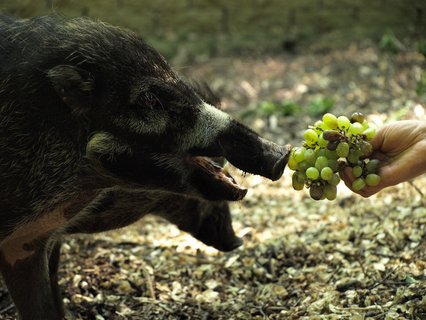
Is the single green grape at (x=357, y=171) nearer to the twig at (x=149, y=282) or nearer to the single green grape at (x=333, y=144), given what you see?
the single green grape at (x=333, y=144)

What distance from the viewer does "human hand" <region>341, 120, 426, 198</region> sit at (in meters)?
2.85

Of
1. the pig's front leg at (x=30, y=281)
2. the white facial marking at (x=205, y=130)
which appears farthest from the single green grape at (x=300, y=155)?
the pig's front leg at (x=30, y=281)

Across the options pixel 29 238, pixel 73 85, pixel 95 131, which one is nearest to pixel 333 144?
pixel 95 131

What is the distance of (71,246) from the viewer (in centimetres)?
444

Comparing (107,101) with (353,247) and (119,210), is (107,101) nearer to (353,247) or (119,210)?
(119,210)

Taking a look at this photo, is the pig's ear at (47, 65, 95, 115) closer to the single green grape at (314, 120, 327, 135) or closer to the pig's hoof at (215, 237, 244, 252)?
the single green grape at (314, 120, 327, 135)

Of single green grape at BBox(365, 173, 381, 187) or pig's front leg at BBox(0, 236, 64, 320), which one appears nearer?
single green grape at BBox(365, 173, 381, 187)

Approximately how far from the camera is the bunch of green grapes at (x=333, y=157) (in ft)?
9.38

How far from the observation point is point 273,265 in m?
4.10

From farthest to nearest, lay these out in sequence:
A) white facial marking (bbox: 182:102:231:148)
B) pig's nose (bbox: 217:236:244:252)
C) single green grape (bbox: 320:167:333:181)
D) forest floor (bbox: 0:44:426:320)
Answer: pig's nose (bbox: 217:236:244:252)
forest floor (bbox: 0:44:426:320)
white facial marking (bbox: 182:102:231:148)
single green grape (bbox: 320:167:333:181)

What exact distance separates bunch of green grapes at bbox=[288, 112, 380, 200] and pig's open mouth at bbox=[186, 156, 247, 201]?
11.3 inches

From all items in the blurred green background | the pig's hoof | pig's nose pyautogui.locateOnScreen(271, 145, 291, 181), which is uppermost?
the blurred green background

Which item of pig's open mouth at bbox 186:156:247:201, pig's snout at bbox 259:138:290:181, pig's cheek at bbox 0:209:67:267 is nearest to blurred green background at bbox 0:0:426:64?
pig's cheek at bbox 0:209:67:267

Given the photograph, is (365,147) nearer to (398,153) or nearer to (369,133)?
(369,133)
